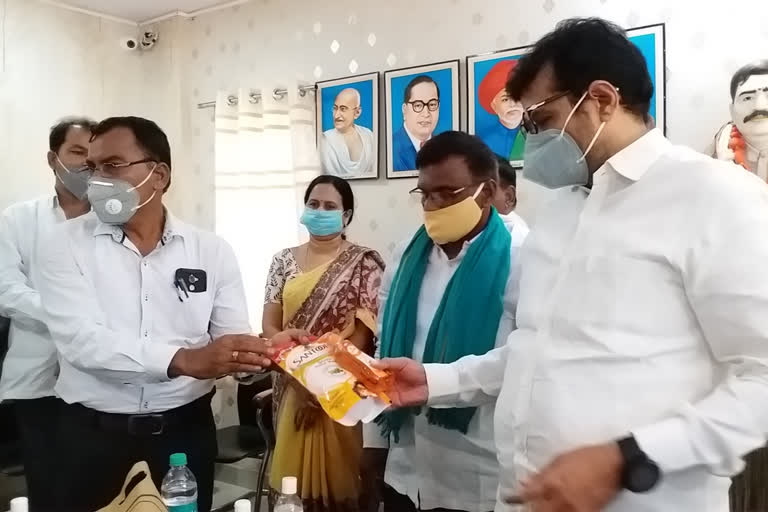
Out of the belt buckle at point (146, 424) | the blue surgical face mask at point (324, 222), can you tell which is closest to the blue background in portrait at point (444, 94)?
the blue surgical face mask at point (324, 222)

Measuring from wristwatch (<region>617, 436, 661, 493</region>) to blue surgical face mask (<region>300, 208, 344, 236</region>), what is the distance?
72.5 inches

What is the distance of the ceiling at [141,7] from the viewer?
372cm

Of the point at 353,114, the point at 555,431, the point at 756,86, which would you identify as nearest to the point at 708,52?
the point at 756,86

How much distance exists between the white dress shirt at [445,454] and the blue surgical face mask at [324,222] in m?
0.84

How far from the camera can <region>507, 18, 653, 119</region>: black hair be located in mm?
1142

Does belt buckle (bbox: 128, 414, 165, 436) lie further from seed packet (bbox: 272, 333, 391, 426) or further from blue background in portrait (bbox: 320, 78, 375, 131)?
blue background in portrait (bbox: 320, 78, 375, 131)

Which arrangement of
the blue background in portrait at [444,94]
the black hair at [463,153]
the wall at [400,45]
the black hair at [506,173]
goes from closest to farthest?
the black hair at [463,153] < the wall at [400,45] < the black hair at [506,173] < the blue background in portrait at [444,94]

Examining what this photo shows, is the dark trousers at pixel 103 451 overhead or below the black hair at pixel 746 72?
below

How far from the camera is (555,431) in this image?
3.58 ft

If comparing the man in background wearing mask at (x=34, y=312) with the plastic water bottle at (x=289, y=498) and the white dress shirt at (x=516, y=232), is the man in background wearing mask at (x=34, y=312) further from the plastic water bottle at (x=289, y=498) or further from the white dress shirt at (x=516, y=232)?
the white dress shirt at (x=516, y=232)

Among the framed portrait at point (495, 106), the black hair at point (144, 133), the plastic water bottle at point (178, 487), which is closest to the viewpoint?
the plastic water bottle at point (178, 487)

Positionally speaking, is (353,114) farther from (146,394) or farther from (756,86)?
(146,394)

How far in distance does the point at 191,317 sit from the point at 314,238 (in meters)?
1.01

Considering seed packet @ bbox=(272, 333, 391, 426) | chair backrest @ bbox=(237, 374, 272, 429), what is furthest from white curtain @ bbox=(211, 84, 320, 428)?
seed packet @ bbox=(272, 333, 391, 426)
